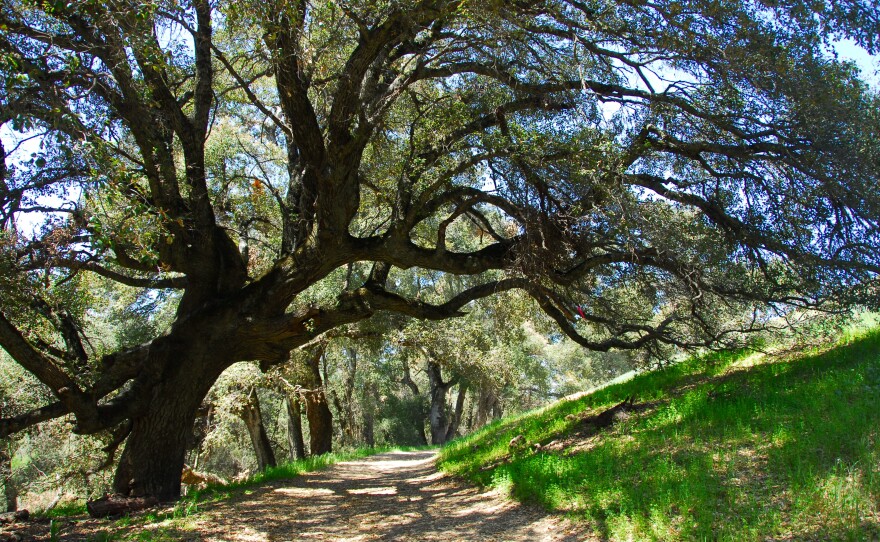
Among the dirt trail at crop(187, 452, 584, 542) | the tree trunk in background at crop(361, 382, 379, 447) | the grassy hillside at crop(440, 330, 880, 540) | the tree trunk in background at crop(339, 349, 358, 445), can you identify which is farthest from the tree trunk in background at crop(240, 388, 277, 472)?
the tree trunk in background at crop(361, 382, 379, 447)

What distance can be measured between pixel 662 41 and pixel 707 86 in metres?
1.22

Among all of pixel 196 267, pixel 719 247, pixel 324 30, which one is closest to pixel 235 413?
pixel 196 267

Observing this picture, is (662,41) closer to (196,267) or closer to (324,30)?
(324,30)

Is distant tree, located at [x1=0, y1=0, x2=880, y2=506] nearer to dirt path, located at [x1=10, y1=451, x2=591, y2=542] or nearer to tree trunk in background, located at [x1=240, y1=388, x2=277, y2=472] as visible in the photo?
dirt path, located at [x1=10, y1=451, x2=591, y2=542]

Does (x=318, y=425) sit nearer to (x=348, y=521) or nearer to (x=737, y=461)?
(x=348, y=521)

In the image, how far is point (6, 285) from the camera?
6254 mm

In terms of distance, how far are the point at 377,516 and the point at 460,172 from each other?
4750 mm

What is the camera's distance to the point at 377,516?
690 cm

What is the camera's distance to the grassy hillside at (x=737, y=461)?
12.5ft

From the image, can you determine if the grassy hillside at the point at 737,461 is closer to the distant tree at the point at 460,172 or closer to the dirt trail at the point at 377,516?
the dirt trail at the point at 377,516

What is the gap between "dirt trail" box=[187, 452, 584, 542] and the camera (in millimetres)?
5406

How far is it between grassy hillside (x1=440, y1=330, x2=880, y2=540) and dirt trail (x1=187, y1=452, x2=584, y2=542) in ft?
1.07

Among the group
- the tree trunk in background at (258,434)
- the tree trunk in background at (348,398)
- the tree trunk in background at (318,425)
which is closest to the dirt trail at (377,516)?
the tree trunk in background at (318,425)

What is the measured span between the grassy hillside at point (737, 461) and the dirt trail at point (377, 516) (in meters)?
0.33
